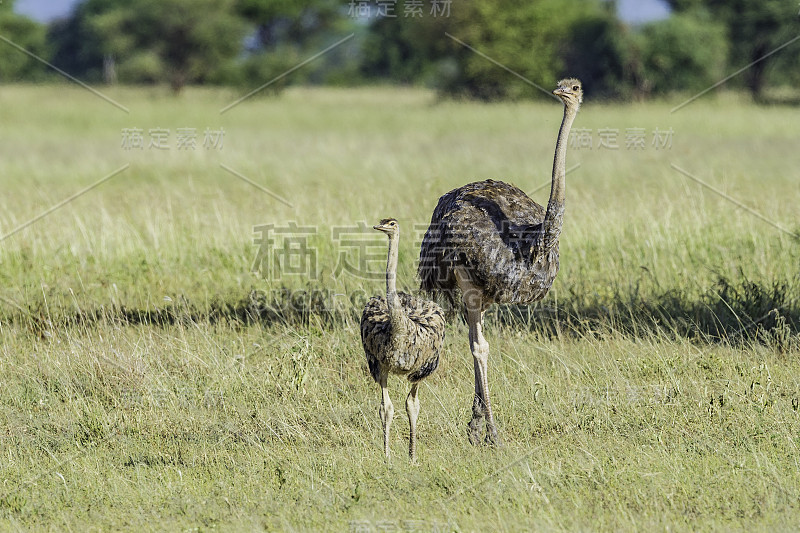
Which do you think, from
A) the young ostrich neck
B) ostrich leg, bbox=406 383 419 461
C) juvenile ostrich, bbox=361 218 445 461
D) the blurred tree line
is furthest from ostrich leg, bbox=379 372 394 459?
the blurred tree line

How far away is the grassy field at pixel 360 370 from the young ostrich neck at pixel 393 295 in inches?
30.8

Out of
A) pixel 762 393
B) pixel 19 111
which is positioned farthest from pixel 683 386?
pixel 19 111

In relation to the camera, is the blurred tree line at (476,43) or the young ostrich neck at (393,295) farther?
the blurred tree line at (476,43)

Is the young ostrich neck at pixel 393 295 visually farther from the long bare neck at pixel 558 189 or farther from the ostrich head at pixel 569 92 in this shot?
the ostrich head at pixel 569 92

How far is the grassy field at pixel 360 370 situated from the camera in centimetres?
498

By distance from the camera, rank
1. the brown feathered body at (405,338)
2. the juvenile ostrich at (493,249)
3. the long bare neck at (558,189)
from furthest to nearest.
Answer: the juvenile ostrich at (493,249) < the long bare neck at (558,189) < the brown feathered body at (405,338)

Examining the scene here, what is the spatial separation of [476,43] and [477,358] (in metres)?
34.5

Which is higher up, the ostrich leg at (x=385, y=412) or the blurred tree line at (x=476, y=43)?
the blurred tree line at (x=476, y=43)

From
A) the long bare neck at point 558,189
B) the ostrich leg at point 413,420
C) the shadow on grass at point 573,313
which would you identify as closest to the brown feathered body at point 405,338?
the ostrich leg at point 413,420

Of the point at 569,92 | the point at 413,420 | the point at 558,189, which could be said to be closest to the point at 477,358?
the point at 413,420

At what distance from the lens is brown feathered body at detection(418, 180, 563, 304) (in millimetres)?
5852

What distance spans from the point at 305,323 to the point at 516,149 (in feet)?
36.3

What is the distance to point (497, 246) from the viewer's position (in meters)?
5.86

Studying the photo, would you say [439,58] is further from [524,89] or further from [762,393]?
[762,393]
